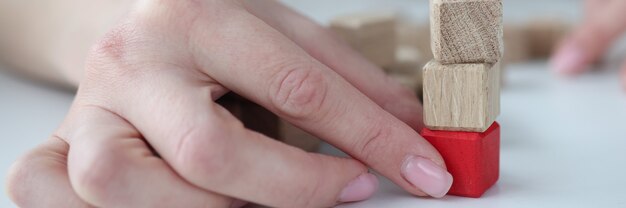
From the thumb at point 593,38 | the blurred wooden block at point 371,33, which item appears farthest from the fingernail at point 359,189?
the thumb at point 593,38

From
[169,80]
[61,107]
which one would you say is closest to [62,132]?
[169,80]

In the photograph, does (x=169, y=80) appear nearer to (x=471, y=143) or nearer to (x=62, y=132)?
(x=62, y=132)

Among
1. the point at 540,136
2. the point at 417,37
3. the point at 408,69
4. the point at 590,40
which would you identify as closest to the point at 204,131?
the point at 540,136

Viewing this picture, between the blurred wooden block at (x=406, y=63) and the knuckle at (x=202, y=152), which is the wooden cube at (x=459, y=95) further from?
the blurred wooden block at (x=406, y=63)

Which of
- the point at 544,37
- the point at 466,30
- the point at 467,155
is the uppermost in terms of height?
the point at 466,30

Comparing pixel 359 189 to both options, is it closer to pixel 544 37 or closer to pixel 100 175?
pixel 100 175

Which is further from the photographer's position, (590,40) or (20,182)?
(590,40)
